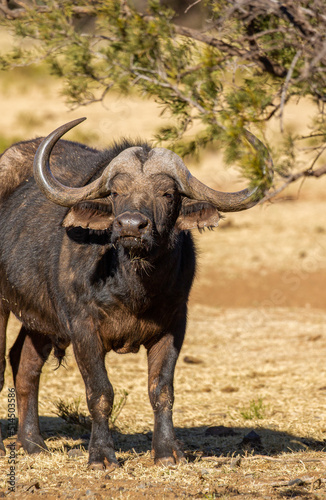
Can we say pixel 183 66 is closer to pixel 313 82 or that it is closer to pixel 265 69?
pixel 265 69

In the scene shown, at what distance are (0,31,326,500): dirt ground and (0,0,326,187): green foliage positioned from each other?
0.49 m

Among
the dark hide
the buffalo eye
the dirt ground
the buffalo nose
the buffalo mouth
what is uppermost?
the buffalo nose

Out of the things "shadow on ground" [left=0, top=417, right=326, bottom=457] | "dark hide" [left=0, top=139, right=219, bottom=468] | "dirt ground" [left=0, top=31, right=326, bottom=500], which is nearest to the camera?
"dirt ground" [left=0, top=31, right=326, bottom=500]

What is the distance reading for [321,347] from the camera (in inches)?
367

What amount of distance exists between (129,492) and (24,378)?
2.03 meters

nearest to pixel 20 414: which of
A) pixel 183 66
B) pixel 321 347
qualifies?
pixel 183 66

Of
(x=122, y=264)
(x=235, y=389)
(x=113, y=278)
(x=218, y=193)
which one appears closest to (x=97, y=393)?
(x=113, y=278)

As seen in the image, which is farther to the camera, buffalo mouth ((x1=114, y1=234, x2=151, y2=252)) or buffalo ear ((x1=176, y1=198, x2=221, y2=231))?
buffalo ear ((x1=176, y1=198, x2=221, y2=231))

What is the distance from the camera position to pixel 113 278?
512 cm

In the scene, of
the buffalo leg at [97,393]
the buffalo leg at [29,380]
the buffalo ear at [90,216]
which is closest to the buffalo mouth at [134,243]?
the buffalo ear at [90,216]

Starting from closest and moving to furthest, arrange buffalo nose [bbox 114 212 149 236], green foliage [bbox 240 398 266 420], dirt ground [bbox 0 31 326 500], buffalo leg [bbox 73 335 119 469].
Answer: buffalo nose [bbox 114 212 149 236], dirt ground [bbox 0 31 326 500], buffalo leg [bbox 73 335 119 469], green foliage [bbox 240 398 266 420]

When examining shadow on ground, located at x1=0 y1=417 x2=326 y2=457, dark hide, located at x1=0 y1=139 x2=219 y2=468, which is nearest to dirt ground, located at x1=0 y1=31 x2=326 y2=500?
shadow on ground, located at x1=0 y1=417 x2=326 y2=457

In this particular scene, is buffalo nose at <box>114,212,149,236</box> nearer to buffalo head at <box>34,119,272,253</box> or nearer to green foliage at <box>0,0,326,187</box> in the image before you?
buffalo head at <box>34,119,272,253</box>

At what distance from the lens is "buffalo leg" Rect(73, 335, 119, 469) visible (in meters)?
5.07
